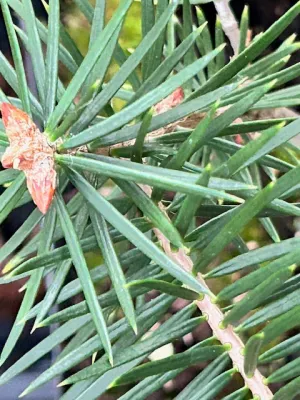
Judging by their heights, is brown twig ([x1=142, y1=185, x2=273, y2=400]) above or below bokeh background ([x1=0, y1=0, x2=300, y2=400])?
below

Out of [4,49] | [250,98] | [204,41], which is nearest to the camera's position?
[250,98]

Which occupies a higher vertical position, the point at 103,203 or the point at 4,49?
the point at 4,49

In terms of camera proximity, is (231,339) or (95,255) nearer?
(231,339)

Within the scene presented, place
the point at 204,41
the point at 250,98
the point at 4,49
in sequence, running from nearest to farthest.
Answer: the point at 250,98, the point at 204,41, the point at 4,49

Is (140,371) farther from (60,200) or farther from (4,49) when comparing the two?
(4,49)

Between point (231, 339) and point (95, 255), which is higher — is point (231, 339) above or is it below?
below

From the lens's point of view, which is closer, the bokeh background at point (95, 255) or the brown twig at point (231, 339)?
Answer: the brown twig at point (231, 339)

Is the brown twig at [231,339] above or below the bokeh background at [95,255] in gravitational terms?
below

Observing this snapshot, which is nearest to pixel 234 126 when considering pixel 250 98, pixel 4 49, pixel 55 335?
pixel 250 98
